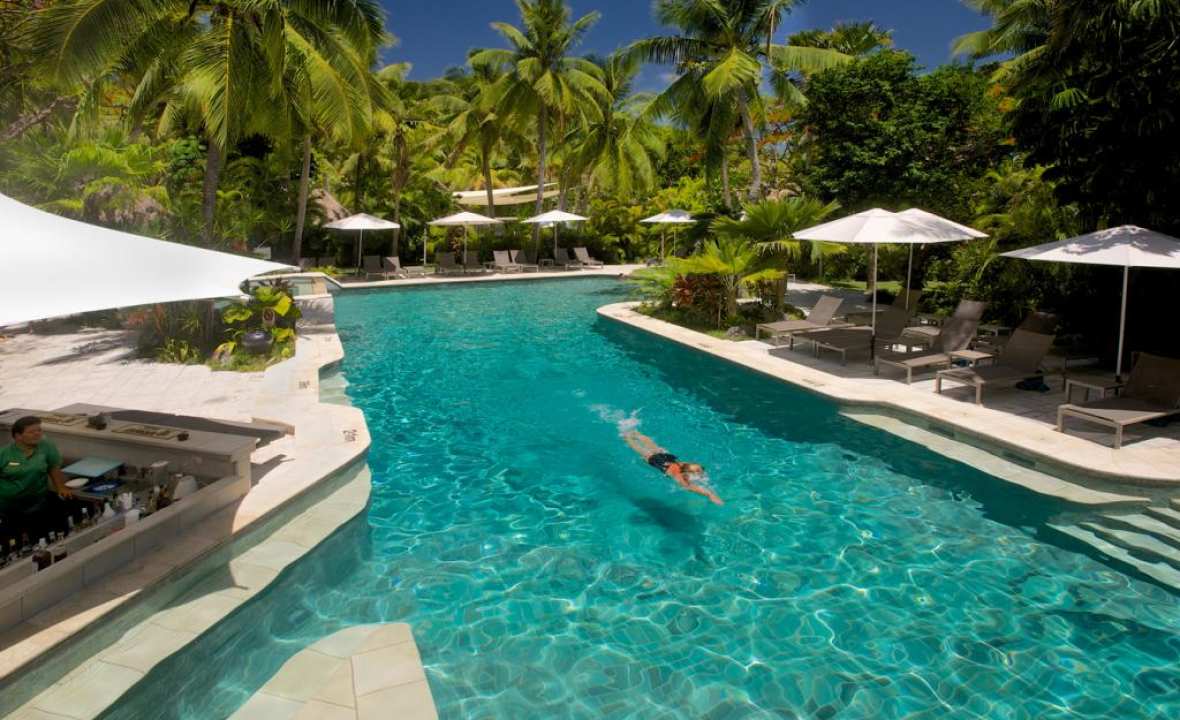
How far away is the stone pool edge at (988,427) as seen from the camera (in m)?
7.61

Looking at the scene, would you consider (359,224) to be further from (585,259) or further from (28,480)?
(28,480)

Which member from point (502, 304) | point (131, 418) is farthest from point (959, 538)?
point (502, 304)

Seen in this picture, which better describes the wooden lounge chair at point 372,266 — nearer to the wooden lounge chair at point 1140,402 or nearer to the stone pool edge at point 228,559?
the stone pool edge at point 228,559

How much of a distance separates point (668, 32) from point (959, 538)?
66.8 feet

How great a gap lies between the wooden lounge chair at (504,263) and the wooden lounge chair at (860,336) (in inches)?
717

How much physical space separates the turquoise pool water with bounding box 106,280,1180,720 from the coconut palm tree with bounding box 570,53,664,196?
76.7ft

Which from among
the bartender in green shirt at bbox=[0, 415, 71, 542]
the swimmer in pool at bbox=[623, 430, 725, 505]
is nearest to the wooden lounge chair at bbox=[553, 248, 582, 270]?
the swimmer in pool at bbox=[623, 430, 725, 505]

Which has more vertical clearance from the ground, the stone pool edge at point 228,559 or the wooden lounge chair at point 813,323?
the wooden lounge chair at point 813,323

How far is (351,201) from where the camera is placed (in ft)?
108

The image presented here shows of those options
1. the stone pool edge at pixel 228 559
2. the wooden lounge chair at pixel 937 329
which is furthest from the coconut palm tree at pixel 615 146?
the stone pool edge at pixel 228 559

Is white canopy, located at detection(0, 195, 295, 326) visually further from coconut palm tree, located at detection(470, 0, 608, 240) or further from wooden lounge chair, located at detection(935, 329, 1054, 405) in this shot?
coconut palm tree, located at detection(470, 0, 608, 240)

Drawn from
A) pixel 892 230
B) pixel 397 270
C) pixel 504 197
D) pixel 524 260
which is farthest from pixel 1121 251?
pixel 504 197

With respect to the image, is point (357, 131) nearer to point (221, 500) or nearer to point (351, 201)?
point (221, 500)

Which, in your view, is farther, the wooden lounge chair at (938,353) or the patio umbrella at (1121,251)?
the wooden lounge chair at (938,353)
